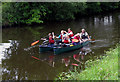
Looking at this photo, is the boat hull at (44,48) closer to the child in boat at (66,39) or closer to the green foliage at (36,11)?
the child in boat at (66,39)

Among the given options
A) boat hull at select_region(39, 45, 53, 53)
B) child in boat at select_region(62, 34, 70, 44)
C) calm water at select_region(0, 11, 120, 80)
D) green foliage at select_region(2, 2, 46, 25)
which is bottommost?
calm water at select_region(0, 11, 120, 80)

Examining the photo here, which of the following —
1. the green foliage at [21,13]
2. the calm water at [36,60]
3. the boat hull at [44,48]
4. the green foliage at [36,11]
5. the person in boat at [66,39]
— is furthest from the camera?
the green foliage at [36,11]

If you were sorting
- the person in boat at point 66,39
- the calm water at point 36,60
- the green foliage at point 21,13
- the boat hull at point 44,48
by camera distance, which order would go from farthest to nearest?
the green foliage at point 21,13
the person in boat at point 66,39
the boat hull at point 44,48
the calm water at point 36,60

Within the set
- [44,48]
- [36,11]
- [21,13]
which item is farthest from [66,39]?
[21,13]

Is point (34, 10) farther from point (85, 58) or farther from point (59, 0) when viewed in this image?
point (85, 58)

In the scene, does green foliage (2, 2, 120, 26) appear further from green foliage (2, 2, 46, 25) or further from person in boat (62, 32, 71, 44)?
person in boat (62, 32, 71, 44)

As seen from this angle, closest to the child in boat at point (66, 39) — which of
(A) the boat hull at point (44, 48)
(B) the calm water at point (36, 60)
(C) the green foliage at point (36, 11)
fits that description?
(B) the calm water at point (36, 60)

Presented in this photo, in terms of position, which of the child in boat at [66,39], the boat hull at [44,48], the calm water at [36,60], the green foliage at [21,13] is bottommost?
the calm water at [36,60]

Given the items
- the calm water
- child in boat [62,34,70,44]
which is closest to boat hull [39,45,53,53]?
A: the calm water

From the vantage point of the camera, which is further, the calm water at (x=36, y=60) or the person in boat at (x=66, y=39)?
the person in boat at (x=66, y=39)

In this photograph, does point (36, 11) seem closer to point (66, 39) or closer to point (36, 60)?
point (66, 39)

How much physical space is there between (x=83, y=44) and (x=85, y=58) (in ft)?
8.70

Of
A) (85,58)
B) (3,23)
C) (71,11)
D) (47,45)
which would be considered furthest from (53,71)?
(71,11)

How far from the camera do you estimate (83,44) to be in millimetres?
14195
